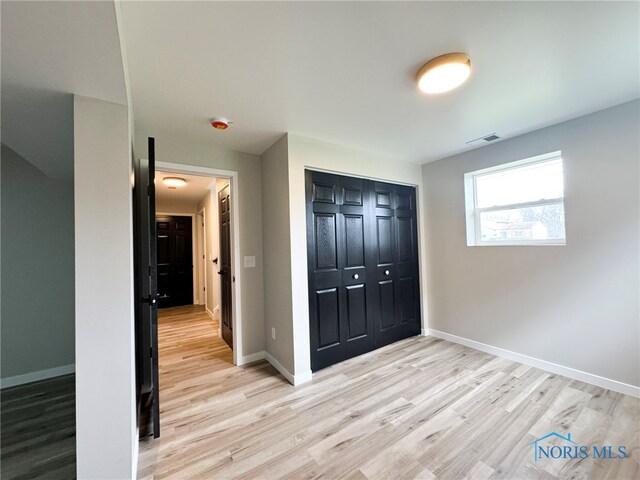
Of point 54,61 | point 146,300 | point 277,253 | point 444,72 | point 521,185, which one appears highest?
point 444,72

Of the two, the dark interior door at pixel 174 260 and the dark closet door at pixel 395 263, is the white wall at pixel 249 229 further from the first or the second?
the dark interior door at pixel 174 260

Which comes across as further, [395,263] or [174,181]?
[174,181]

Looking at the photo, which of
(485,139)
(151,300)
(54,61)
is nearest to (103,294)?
(151,300)

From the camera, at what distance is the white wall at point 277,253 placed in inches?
93.9

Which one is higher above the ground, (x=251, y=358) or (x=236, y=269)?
(x=236, y=269)

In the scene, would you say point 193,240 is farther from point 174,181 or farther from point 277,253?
point 277,253

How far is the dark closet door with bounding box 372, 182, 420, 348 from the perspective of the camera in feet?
9.93

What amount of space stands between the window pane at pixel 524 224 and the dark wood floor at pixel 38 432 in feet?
13.1

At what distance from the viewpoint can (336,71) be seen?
5.08 ft

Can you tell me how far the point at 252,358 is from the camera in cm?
278

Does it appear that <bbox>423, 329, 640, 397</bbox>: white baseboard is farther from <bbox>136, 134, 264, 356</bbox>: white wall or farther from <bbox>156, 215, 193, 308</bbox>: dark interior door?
<bbox>156, 215, 193, 308</bbox>: dark interior door

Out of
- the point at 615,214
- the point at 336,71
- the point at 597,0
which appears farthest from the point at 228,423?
the point at 615,214

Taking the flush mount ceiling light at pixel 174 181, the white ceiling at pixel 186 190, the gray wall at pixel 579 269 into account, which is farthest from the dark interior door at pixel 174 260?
the gray wall at pixel 579 269

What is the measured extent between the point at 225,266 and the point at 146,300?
63.0 inches
